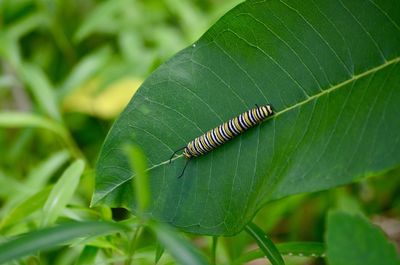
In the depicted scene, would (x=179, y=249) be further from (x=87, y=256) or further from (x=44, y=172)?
(x=44, y=172)

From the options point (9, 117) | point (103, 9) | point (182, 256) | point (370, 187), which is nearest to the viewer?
point (182, 256)

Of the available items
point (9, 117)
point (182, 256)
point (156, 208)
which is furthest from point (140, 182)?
point (9, 117)

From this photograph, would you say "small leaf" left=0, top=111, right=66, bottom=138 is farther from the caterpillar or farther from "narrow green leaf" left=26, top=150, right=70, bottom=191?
the caterpillar

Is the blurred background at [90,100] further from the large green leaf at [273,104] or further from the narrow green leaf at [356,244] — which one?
the narrow green leaf at [356,244]

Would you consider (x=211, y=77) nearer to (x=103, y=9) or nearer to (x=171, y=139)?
(x=171, y=139)

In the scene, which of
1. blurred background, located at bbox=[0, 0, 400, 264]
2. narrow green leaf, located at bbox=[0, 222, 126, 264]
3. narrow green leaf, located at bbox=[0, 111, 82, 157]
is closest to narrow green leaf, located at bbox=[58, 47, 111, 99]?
blurred background, located at bbox=[0, 0, 400, 264]

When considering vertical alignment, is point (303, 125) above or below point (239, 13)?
below

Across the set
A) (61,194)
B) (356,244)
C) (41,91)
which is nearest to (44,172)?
(41,91)
